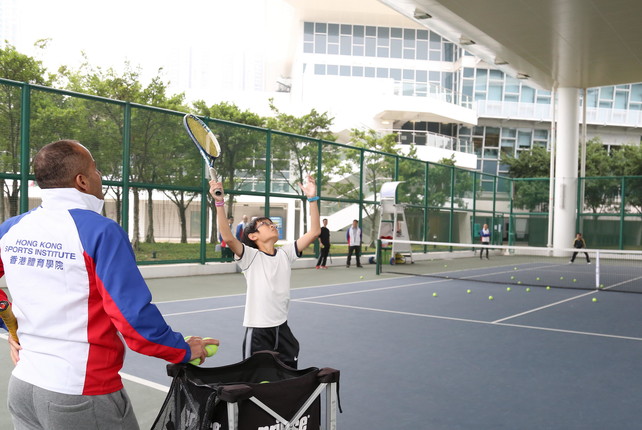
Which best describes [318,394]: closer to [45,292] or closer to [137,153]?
[45,292]

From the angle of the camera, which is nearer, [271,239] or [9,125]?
[271,239]

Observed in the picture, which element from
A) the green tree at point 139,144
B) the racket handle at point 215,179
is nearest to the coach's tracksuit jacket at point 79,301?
the racket handle at point 215,179

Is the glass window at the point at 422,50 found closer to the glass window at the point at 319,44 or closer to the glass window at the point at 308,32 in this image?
the glass window at the point at 319,44

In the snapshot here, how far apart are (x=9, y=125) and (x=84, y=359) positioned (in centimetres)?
955

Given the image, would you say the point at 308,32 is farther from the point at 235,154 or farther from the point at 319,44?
the point at 235,154

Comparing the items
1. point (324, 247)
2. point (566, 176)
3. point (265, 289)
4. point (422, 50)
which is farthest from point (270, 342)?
point (422, 50)

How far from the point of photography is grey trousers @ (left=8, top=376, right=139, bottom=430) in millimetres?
1707

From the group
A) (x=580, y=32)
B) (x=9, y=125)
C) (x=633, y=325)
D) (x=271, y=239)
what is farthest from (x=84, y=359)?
(x=580, y=32)

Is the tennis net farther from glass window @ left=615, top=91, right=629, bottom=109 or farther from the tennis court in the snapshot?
glass window @ left=615, top=91, right=629, bottom=109

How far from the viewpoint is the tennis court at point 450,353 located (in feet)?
14.0

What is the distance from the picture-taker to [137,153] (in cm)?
1200

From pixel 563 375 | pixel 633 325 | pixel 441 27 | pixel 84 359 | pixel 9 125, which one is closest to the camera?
pixel 84 359

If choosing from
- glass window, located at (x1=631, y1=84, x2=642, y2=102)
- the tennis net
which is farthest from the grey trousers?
glass window, located at (x1=631, y1=84, x2=642, y2=102)

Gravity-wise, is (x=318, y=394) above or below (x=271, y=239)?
below
